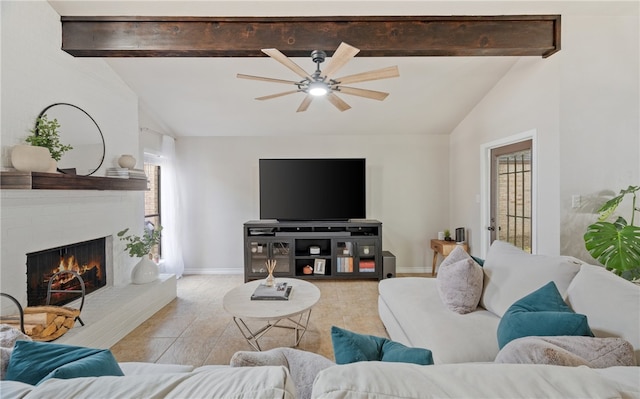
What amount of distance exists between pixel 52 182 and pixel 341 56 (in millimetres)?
2371

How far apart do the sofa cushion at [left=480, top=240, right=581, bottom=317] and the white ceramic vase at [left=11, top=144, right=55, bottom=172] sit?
3436 mm

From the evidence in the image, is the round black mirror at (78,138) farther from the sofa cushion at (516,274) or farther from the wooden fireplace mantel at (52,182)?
the sofa cushion at (516,274)

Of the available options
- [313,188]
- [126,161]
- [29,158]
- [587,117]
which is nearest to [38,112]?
[29,158]

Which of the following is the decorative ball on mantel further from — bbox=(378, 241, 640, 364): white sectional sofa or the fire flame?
bbox=(378, 241, 640, 364): white sectional sofa

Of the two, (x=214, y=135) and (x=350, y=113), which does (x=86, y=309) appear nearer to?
(x=214, y=135)

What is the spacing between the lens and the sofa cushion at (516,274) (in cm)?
174

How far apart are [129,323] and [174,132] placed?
2.88 meters

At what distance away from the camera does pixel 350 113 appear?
4086mm

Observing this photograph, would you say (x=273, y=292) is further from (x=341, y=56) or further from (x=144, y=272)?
(x=341, y=56)

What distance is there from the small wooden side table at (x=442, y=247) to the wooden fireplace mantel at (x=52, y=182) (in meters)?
4.04

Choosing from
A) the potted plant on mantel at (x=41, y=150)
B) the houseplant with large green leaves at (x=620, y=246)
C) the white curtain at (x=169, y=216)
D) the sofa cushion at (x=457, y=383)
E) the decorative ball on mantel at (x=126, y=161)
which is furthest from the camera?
the white curtain at (x=169, y=216)

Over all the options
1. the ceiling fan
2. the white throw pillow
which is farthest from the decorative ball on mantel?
the white throw pillow

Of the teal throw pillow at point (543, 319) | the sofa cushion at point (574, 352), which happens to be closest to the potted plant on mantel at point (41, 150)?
the sofa cushion at point (574, 352)

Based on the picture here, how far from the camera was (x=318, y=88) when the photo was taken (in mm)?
2270
